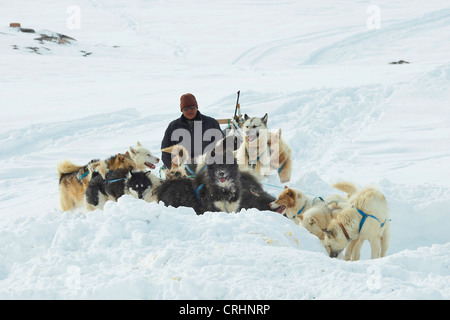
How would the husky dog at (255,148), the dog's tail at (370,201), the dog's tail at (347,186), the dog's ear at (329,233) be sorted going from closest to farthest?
the dog's ear at (329,233)
the dog's tail at (370,201)
the dog's tail at (347,186)
the husky dog at (255,148)

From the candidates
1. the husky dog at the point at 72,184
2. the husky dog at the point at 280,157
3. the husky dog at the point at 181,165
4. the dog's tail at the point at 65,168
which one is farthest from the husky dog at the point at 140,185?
the husky dog at the point at 280,157

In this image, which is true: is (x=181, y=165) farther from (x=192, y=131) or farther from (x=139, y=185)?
(x=192, y=131)

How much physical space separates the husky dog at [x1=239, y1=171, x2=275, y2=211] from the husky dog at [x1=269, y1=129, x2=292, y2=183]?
5.39 feet

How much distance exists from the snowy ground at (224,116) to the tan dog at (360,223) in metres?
0.58

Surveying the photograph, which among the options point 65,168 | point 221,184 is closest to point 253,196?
point 221,184

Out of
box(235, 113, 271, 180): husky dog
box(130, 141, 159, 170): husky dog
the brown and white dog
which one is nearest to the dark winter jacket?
box(130, 141, 159, 170): husky dog

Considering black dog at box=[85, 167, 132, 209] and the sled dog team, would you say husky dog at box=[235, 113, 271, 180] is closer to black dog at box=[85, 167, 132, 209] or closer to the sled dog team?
the sled dog team

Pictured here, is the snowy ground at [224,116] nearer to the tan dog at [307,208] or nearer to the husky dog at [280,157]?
the husky dog at [280,157]

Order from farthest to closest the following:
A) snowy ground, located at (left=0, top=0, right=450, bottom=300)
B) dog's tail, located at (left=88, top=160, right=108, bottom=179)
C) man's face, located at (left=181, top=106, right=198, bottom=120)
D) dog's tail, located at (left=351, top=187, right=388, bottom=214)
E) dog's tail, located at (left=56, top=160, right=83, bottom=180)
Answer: man's face, located at (left=181, top=106, right=198, bottom=120), dog's tail, located at (left=56, top=160, right=83, bottom=180), dog's tail, located at (left=88, top=160, right=108, bottom=179), dog's tail, located at (left=351, top=187, right=388, bottom=214), snowy ground, located at (left=0, top=0, right=450, bottom=300)

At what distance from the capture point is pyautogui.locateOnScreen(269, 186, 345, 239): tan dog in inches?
222

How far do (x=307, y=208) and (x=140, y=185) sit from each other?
205 centimetres

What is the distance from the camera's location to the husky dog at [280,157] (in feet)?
26.1

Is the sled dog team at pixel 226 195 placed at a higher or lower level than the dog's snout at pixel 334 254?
higher

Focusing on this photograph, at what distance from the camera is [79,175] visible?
6695 mm
